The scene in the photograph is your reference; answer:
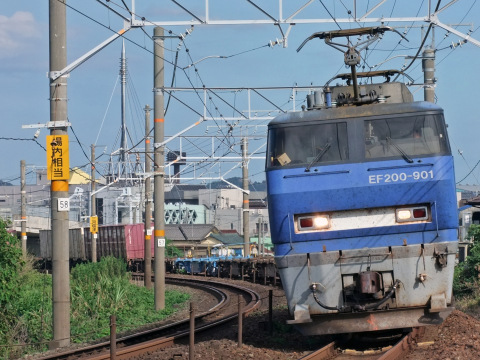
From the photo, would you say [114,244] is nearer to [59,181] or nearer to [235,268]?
[235,268]

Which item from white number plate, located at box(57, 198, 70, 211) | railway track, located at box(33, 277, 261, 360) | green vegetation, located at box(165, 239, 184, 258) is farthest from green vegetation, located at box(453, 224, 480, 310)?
green vegetation, located at box(165, 239, 184, 258)

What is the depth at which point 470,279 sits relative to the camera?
22.3 metres

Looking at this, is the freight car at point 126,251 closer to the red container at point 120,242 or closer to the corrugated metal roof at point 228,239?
the red container at point 120,242

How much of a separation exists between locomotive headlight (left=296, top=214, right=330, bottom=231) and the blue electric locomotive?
0.05ft

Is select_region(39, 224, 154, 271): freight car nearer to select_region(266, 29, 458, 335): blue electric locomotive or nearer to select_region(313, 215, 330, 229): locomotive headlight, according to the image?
select_region(266, 29, 458, 335): blue electric locomotive

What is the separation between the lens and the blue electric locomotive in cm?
1175

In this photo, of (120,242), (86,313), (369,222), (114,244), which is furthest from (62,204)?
(114,244)

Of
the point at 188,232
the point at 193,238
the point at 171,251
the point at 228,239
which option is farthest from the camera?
the point at 228,239

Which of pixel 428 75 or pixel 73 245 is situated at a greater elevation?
pixel 428 75

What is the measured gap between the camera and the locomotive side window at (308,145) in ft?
40.1

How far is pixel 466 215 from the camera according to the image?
51719 millimetres

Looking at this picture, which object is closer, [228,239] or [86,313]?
[86,313]


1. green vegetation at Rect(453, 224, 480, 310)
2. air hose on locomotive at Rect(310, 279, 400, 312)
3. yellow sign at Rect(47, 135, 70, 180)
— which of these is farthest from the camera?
green vegetation at Rect(453, 224, 480, 310)

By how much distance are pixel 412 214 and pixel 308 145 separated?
1.83 meters
